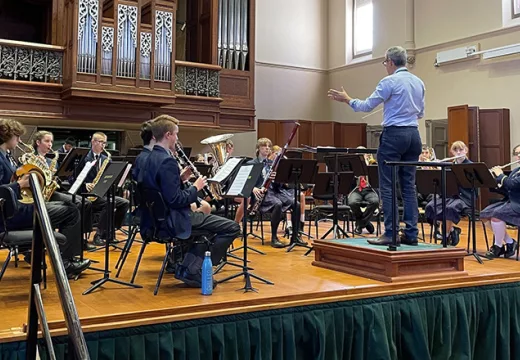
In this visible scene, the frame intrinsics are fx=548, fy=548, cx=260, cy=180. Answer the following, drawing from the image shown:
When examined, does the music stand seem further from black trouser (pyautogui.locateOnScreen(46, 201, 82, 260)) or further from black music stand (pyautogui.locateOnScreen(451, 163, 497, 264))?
black music stand (pyautogui.locateOnScreen(451, 163, 497, 264))

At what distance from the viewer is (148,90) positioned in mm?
9898

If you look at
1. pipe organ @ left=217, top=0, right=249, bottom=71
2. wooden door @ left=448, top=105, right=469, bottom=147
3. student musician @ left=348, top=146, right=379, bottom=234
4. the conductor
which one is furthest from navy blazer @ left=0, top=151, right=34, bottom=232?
wooden door @ left=448, top=105, right=469, bottom=147

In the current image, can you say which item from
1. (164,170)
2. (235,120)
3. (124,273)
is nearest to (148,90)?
(235,120)

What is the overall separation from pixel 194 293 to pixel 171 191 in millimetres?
736

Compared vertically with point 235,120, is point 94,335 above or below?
below

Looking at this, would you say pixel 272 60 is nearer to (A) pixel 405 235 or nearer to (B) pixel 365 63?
(B) pixel 365 63

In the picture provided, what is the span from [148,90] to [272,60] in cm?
477

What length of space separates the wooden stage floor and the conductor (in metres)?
0.64

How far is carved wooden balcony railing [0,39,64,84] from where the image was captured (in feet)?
29.8

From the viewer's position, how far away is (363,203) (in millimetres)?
7711

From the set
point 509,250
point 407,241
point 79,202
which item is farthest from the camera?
point 509,250

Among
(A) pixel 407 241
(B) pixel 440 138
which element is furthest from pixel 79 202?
(B) pixel 440 138

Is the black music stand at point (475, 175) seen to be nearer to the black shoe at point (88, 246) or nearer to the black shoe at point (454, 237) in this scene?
the black shoe at point (454, 237)

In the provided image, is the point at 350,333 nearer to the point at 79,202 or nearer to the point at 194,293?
the point at 194,293
